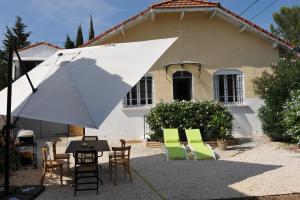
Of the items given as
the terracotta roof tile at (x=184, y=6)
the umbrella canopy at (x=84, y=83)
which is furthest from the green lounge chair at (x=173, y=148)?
the terracotta roof tile at (x=184, y=6)

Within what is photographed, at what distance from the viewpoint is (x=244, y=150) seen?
14.5 m

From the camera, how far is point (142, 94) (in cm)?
1822

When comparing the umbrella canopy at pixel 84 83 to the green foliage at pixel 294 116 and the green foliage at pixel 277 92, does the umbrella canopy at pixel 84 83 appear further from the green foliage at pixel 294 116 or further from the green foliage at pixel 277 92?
the green foliage at pixel 277 92

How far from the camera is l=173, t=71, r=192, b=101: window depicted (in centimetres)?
1823

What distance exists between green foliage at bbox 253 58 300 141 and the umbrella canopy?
27.3ft

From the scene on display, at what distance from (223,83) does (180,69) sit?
248 centimetres

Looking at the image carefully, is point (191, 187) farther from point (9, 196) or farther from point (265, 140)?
point (265, 140)

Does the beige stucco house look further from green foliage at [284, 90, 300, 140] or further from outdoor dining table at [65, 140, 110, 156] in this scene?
outdoor dining table at [65, 140, 110, 156]

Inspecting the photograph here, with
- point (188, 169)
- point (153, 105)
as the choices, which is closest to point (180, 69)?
point (153, 105)

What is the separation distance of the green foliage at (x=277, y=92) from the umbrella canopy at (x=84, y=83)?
327 inches

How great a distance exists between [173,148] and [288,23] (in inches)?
1246

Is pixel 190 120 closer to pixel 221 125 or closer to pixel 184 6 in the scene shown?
pixel 221 125

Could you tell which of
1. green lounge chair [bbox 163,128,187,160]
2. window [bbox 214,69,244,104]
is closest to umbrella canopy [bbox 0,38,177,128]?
green lounge chair [bbox 163,128,187,160]

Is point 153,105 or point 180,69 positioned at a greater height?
point 180,69
